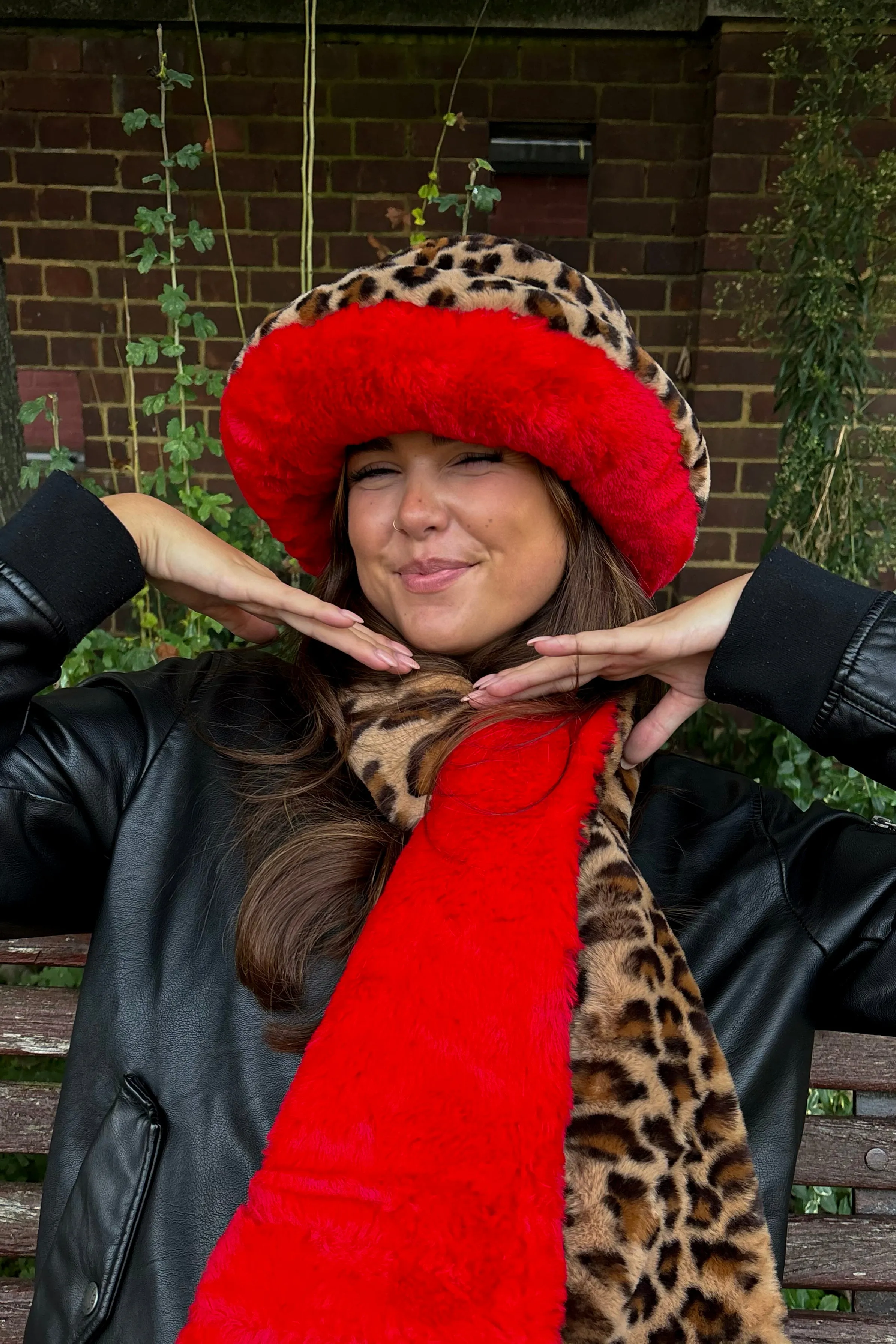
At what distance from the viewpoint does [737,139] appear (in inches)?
135

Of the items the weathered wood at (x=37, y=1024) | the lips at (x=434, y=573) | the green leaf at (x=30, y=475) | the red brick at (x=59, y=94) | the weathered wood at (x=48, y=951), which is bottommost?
the weathered wood at (x=37, y=1024)

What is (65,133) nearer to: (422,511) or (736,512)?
(736,512)

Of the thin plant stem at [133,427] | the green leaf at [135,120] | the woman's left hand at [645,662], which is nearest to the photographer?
the woman's left hand at [645,662]

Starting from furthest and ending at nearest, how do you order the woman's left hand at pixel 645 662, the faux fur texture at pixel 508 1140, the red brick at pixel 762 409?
the red brick at pixel 762 409 → the woman's left hand at pixel 645 662 → the faux fur texture at pixel 508 1140

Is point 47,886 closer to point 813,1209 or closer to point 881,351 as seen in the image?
point 813,1209

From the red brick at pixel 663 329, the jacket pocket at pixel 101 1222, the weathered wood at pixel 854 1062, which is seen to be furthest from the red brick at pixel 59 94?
the weathered wood at pixel 854 1062

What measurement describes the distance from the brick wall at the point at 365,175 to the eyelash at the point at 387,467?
220 centimetres

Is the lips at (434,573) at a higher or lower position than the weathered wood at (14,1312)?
higher

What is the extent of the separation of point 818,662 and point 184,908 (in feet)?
3.23

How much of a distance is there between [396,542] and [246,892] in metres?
0.57

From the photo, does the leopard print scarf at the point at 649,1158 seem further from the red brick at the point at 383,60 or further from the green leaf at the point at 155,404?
the red brick at the point at 383,60

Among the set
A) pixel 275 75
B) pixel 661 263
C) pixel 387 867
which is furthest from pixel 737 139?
pixel 387 867

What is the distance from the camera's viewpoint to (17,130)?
369 centimetres

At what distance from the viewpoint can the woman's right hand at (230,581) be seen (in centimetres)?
163
